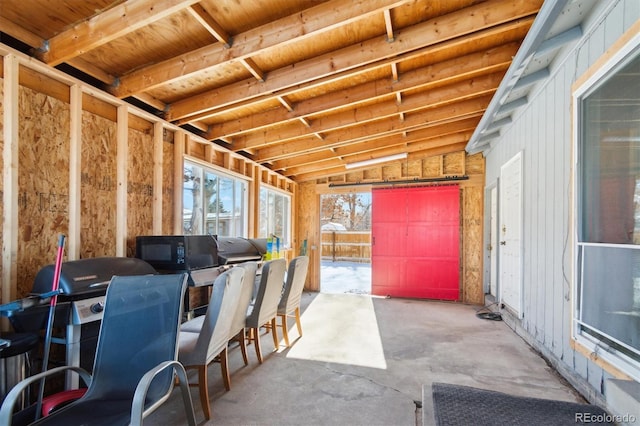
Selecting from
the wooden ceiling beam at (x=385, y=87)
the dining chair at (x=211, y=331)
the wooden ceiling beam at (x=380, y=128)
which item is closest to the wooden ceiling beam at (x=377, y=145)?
the wooden ceiling beam at (x=380, y=128)

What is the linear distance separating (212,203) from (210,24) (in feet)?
9.01

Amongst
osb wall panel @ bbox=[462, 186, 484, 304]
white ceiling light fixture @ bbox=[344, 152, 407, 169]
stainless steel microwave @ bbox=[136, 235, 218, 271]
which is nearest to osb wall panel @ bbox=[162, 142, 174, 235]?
stainless steel microwave @ bbox=[136, 235, 218, 271]

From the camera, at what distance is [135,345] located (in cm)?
185

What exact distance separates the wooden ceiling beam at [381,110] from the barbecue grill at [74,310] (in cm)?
295

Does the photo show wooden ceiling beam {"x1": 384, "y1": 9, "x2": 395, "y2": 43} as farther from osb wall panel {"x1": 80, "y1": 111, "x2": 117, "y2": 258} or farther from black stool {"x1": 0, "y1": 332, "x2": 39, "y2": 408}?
black stool {"x1": 0, "y1": 332, "x2": 39, "y2": 408}

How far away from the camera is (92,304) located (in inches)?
83.0

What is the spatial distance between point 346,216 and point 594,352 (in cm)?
1548

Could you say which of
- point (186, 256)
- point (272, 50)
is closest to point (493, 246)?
point (272, 50)

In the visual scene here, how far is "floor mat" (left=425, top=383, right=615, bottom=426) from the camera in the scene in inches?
57.9

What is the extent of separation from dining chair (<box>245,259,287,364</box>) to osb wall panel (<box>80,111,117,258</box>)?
4.78 ft

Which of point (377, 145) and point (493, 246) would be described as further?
point (493, 246)

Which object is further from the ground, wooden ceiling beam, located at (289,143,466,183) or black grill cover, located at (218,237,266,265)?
wooden ceiling beam, located at (289,143,466,183)

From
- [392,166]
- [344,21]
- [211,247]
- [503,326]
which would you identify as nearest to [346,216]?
[392,166]

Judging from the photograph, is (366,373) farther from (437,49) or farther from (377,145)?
(377,145)
